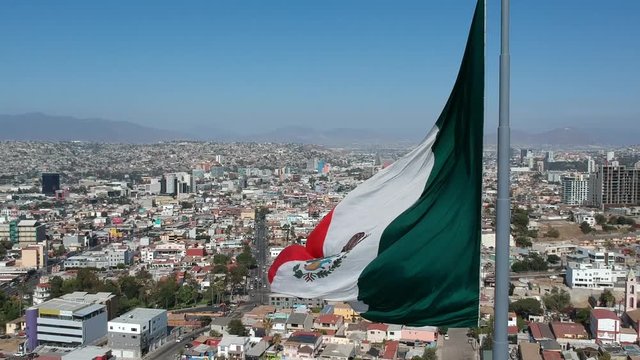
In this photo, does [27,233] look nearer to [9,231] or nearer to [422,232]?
[9,231]

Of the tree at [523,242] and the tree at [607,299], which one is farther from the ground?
the tree at [523,242]

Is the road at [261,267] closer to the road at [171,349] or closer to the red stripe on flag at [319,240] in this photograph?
the road at [171,349]

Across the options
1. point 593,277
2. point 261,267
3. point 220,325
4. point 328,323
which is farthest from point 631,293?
point 261,267

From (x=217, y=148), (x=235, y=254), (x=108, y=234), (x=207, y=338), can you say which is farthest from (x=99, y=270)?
(x=217, y=148)

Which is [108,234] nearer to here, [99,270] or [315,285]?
[99,270]

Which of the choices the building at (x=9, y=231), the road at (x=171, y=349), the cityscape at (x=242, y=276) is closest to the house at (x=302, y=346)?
the cityscape at (x=242, y=276)

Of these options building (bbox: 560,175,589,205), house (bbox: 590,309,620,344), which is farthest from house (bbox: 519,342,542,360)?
building (bbox: 560,175,589,205)
